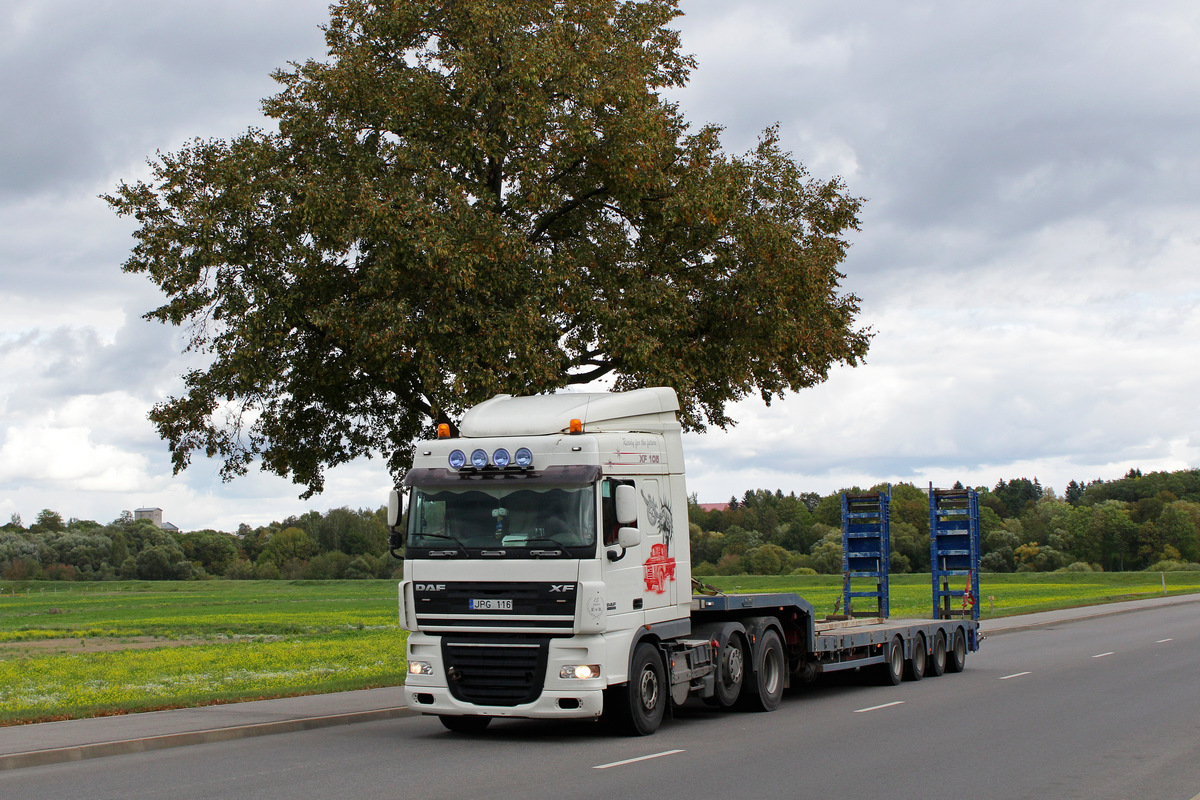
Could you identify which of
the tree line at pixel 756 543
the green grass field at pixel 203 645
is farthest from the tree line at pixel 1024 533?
the green grass field at pixel 203 645

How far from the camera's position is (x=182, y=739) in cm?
1261

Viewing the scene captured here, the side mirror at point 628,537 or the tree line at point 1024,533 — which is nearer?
the side mirror at point 628,537

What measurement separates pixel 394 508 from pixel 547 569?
6.85 feet

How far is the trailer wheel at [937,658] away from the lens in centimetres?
2006

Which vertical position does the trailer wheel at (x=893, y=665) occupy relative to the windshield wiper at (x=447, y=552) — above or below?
below

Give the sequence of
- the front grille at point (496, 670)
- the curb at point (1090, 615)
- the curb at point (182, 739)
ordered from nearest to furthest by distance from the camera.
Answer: the curb at point (182, 739) < the front grille at point (496, 670) < the curb at point (1090, 615)

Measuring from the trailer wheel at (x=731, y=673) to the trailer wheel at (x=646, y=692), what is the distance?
1.36 meters

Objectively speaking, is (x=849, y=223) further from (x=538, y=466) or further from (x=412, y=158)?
(x=538, y=466)

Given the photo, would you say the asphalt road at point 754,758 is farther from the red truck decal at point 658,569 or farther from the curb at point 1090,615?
the curb at point 1090,615

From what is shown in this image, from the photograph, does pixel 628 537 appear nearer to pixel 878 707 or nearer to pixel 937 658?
pixel 878 707

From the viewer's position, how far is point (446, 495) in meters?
12.7

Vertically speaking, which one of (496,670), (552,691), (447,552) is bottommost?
(552,691)

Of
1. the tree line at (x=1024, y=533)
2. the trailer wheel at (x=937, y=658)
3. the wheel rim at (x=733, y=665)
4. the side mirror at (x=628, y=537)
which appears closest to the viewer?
the side mirror at (x=628, y=537)

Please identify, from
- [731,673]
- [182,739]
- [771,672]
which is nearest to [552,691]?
[731,673]
